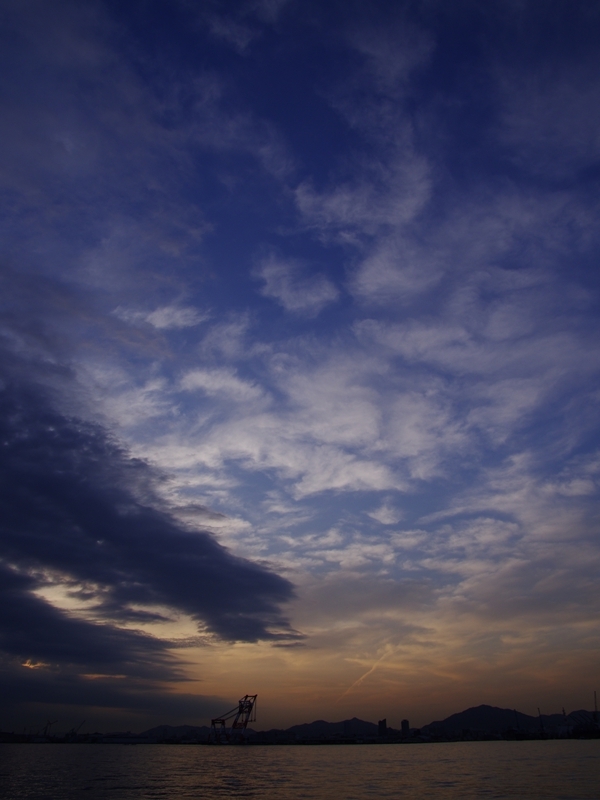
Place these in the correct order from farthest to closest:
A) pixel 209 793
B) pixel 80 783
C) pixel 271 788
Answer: pixel 80 783 < pixel 271 788 < pixel 209 793

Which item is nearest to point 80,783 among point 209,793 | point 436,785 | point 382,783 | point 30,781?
point 30,781

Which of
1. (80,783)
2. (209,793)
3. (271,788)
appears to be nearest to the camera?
(209,793)

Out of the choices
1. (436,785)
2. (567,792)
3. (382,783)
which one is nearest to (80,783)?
(382,783)

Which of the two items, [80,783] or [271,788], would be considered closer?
[271,788]

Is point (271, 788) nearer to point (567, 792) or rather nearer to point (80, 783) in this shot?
point (80, 783)

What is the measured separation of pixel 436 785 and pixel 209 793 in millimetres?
29761

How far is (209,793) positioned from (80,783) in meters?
23.3

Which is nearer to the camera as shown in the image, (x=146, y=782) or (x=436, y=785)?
(x=436, y=785)

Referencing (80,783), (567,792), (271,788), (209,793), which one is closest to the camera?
(567,792)

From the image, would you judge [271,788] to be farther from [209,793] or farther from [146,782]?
[146,782]

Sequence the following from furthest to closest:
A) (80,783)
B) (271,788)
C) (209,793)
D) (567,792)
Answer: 1. (80,783)
2. (271,788)
3. (209,793)
4. (567,792)

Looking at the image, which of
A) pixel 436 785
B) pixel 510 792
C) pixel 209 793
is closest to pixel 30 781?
pixel 209 793

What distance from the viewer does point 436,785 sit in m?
73.0

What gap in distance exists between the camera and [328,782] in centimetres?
8250
